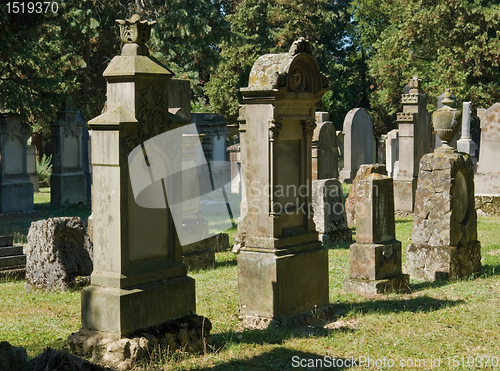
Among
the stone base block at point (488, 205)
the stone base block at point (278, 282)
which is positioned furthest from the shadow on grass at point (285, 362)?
the stone base block at point (488, 205)

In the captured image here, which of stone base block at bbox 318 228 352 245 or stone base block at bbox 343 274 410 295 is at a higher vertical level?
stone base block at bbox 318 228 352 245

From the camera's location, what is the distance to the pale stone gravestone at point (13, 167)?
1694cm

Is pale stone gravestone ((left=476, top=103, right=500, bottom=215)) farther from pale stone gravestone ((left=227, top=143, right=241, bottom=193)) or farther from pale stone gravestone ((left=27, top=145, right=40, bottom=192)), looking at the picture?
pale stone gravestone ((left=27, top=145, right=40, bottom=192))

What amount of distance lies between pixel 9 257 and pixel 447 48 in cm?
2461

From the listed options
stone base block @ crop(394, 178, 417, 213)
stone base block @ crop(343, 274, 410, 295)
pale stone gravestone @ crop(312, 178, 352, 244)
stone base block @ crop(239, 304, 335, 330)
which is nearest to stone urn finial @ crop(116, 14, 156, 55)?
stone base block @ crop(239, 304, 335, 330)

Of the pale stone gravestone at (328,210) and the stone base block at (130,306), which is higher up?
the pale stone gravestone at (328,210)

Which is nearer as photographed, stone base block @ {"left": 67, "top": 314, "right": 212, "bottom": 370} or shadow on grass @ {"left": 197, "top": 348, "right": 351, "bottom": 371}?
stone base block @ {"left": 67, "top": 314, "right": 212, "bottom": 370}

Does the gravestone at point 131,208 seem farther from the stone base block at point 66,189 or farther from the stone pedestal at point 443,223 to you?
the stone base block at point 66,189

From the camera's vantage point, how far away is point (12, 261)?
9234 millimetres

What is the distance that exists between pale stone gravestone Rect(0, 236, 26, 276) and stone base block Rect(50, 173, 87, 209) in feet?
30.1

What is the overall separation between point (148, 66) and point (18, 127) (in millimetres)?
13054

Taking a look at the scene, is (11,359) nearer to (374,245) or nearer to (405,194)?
(374,245)

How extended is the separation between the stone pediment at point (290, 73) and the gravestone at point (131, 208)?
1.41m

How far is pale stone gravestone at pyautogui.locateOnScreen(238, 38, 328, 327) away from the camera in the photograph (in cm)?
671
